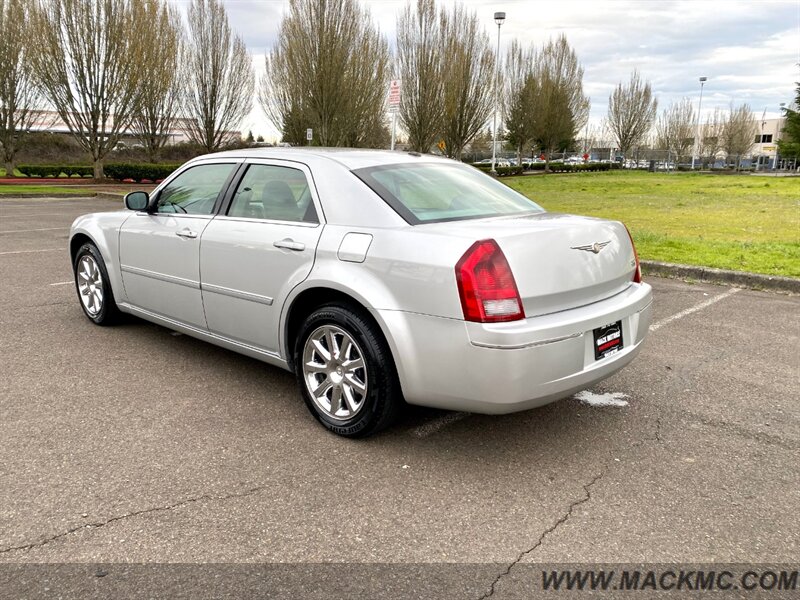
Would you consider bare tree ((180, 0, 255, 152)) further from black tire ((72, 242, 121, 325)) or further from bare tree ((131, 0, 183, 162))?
black tire ((72, 242, 121, 325))

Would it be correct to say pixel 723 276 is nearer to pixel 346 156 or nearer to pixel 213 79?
pixel 346 156

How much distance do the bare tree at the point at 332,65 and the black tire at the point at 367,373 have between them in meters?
24.1

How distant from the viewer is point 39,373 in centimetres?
428

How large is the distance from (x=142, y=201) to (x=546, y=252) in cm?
320

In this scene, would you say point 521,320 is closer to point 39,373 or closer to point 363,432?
point 363,432

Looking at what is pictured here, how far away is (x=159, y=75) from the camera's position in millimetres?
27734

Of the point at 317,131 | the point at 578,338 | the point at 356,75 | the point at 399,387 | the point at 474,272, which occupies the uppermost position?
the point at 356,75

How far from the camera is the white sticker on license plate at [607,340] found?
319 centimetres

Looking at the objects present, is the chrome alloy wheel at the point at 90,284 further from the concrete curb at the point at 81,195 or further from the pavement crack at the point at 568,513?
the concrete curb at the point at 81,195

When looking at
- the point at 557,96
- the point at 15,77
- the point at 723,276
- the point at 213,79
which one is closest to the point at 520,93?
the point at 557,96

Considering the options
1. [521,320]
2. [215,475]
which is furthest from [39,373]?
[521,320]

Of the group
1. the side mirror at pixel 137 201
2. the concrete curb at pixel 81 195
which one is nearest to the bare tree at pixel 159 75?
the concrete curb at pixel 81 195

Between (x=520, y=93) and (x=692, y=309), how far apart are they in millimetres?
45197

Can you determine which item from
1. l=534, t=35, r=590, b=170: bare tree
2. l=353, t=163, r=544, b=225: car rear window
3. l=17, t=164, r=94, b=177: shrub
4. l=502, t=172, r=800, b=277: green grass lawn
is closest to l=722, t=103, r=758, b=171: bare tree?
l=534, t=35, r=590, b=170: bare tree
